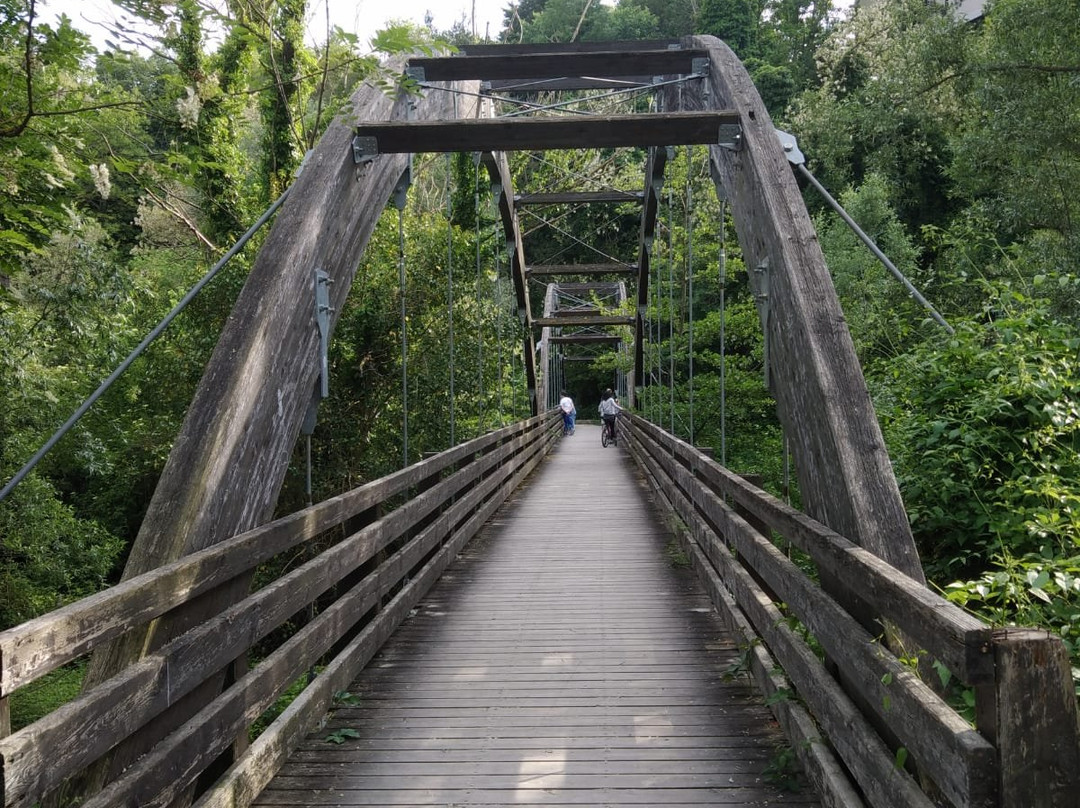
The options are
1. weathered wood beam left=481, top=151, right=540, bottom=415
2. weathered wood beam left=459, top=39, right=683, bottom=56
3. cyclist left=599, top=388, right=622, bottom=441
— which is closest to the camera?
weathered wood beam left=459, top=39, right=683, bottom=56

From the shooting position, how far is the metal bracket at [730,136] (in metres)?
5.01

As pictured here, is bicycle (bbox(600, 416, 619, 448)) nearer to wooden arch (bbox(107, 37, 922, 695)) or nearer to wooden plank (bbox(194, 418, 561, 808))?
wooden arch (bbox(107, 37, 922, 695))

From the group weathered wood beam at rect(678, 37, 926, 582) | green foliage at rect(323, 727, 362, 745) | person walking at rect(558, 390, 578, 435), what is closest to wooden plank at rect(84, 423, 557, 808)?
green foliage at rect(323, 727, 362, 745)

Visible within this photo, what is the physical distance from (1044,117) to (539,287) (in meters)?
31.4

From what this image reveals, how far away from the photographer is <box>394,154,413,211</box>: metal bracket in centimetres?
582

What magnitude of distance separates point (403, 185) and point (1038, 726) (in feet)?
16.4

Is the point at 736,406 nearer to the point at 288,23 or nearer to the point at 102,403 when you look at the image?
the point at 288,23

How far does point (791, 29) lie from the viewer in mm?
39469

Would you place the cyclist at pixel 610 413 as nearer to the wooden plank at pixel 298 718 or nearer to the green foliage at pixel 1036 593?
the wooden plank at pixel 298 718

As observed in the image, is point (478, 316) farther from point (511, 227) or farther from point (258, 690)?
point (258, 690)

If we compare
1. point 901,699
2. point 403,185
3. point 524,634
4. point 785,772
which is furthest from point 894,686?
point 403,185

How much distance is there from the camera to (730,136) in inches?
198

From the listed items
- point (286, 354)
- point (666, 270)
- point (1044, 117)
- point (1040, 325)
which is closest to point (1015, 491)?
point (1040, 325)

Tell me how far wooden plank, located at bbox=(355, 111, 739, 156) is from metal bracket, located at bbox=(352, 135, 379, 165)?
0.01 metres
